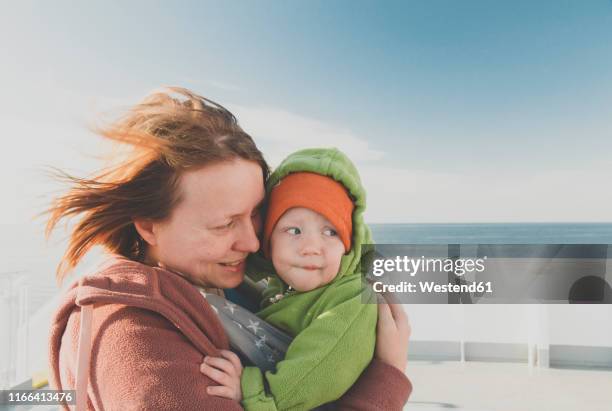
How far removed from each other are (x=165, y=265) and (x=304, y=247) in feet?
0.63

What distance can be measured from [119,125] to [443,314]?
3.90m

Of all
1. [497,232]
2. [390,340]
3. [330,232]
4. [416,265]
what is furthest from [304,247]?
[497,232]

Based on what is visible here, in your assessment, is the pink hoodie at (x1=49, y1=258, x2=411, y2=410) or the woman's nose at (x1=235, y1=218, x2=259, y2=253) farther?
the woman's nose at (x1=235, y1=218, x2=259, y2=253)

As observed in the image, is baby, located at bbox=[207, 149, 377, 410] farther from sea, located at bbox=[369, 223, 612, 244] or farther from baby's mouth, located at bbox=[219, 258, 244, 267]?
sea, located at bbox=[369, 223, 612, 244]

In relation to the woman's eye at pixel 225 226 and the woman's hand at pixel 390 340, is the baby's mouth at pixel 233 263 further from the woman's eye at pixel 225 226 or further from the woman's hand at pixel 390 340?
the woman's hand at pixel 390 340

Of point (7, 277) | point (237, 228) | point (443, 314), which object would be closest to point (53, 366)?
point (237, 228)

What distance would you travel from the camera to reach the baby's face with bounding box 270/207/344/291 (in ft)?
2.63

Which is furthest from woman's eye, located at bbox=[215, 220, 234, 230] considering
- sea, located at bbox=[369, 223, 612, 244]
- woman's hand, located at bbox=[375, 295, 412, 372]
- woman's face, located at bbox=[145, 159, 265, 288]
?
sea, located at bbox=[369, 223, 612, 244]

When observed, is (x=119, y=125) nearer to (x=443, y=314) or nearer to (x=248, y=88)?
(x=443, y=314)

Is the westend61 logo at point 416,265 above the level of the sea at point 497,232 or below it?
below

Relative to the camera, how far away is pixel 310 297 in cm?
81

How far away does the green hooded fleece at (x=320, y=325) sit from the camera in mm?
698

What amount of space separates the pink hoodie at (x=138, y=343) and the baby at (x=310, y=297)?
52 mm

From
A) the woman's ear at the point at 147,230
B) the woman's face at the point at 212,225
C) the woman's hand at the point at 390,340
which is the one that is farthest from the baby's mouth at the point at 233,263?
the woman's hand at the point at 390,340
